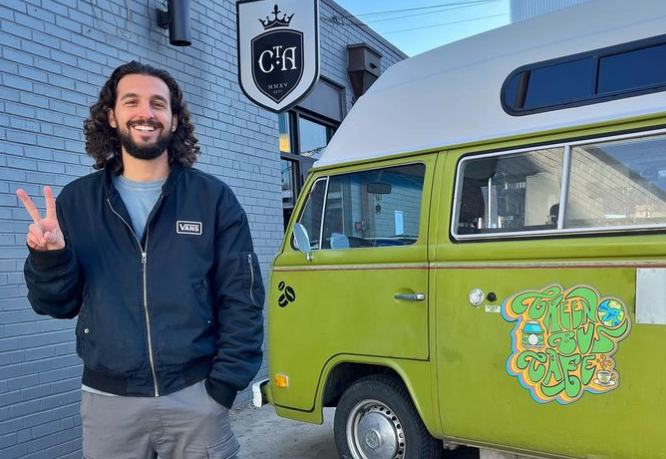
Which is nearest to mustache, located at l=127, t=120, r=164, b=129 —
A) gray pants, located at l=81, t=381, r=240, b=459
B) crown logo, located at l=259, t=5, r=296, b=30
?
gray pants, located at l=81, t=381, r=240, b=459

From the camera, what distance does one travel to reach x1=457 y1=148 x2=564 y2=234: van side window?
3.11m

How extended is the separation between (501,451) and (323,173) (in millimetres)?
2105

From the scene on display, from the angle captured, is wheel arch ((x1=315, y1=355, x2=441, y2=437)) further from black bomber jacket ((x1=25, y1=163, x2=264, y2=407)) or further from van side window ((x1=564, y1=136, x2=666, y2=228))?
black bomber jacket ((x1=25, y1=163, x2=264, y2=407))

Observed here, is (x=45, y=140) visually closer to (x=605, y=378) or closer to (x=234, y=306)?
(x=234, y=306)

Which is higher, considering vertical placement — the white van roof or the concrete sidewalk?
the white van roof

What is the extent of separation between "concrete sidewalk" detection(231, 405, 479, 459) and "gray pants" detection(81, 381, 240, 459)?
259 centimetres

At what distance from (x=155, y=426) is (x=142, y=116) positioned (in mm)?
1068

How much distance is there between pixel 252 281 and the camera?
2.13 meters

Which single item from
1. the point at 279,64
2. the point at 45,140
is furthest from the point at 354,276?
the point at 279,64

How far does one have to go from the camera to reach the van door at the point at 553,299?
274 centimetres

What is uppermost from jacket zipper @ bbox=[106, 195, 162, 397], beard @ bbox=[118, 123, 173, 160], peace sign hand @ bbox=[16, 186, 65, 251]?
beard @ bbox=[118, 123, 173, 160]

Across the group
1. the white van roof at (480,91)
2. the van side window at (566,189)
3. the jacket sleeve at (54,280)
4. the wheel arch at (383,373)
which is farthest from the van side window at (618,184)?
the jacket sleeve at (54,280)

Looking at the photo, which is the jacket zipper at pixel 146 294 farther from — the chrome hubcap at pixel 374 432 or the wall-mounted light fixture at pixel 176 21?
the wall-mounted light fixture at pixel 176 21

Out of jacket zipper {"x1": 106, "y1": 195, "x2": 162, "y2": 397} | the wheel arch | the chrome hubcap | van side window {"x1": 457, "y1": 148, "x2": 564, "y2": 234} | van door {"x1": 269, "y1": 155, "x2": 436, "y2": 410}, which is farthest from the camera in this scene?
the chrome hubcap
